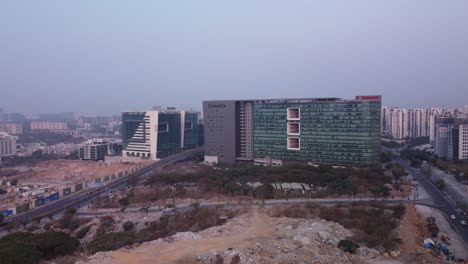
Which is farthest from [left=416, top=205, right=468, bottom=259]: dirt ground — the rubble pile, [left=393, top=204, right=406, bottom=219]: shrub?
the rubble pile

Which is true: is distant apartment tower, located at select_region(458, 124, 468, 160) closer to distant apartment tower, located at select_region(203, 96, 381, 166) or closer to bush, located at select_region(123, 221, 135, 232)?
distant apartment tower, located at select_region(203, 96, 381, 166)

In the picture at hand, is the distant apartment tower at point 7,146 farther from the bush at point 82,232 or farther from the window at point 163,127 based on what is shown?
the bush at point 82,232

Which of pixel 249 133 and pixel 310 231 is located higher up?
pixel 249 133

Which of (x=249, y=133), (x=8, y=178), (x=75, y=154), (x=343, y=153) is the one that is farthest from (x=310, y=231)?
(x=75, y=154)

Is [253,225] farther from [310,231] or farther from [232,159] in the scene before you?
[232,159]

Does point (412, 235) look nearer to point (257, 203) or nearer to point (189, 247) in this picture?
point (257, 203)

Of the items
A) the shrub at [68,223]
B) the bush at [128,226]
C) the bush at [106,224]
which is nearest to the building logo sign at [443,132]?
Result: the bush at [128,226]
